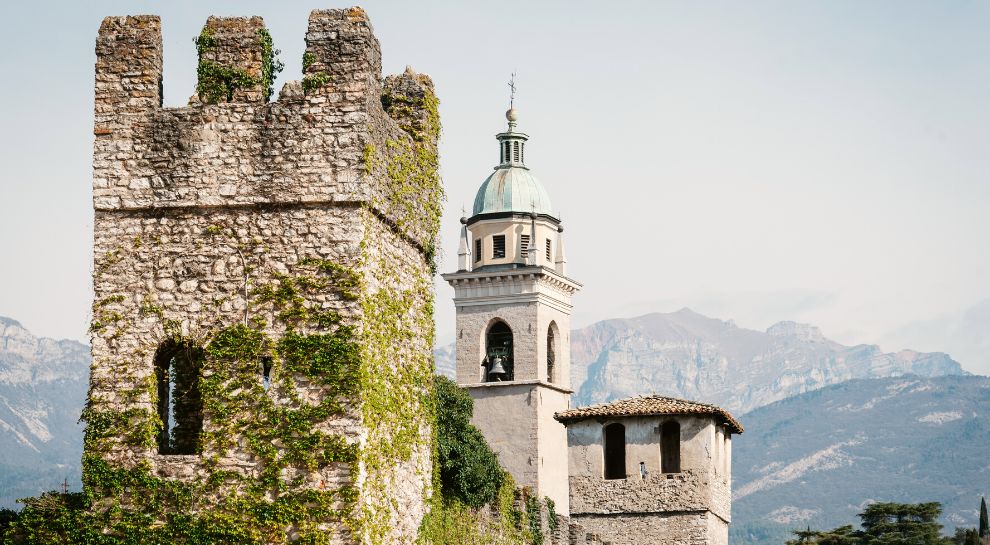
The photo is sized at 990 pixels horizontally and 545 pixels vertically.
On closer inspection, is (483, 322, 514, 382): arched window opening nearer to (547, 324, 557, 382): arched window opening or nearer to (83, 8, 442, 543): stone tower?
(547, 324, 557, 382): arched window opening

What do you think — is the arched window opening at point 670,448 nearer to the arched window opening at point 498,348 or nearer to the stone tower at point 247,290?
the stone tower at point 247,290

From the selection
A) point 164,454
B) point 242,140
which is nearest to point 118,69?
point 242,140

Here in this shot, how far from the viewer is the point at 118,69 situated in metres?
19.7

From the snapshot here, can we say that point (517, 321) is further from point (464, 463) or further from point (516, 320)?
point (464, 463)

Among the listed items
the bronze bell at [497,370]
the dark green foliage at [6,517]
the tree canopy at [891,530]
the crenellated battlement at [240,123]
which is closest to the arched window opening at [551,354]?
the bronze bell at [497,370]

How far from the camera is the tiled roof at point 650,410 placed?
4828cm

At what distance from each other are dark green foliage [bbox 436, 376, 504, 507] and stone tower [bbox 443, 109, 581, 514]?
67.5 ft

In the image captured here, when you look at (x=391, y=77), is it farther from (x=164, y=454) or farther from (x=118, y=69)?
(x=164, y=454)

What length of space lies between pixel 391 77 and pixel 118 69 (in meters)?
3.63

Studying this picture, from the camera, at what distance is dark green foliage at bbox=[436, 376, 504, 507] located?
46.3m

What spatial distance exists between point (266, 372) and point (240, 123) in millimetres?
2987

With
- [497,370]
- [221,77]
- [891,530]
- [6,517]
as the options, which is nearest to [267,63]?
[221,77]

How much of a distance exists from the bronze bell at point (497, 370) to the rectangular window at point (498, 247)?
5711mm

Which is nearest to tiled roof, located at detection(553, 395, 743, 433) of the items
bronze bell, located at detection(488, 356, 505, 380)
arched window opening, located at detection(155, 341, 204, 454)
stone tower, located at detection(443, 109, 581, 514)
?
stone tower, located at detection(443, 109, 581, 514)
